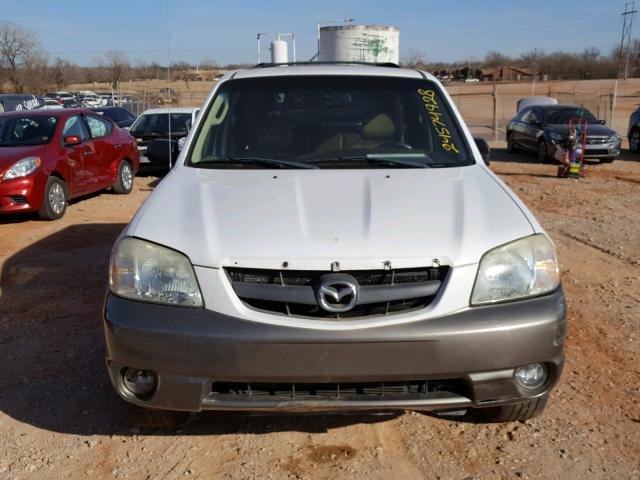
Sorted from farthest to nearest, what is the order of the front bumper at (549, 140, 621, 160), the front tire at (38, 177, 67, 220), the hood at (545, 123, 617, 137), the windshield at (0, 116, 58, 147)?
1. the hood at (545, 123, 617, 137)
2. the front bumper at (549, 140, 621, 160)
3. the windshield at (0, 116, 58, 147)
4. the front tire at (38, 177, 67, 220)

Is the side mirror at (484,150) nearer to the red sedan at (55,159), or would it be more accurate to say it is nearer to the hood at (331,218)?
the hood at (331,218)

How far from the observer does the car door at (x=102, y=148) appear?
1072 cm

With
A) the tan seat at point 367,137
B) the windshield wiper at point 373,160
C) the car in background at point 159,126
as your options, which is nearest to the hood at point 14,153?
the car in background at point 159,126

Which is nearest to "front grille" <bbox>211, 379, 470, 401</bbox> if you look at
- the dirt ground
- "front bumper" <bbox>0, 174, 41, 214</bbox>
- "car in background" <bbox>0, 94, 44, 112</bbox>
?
the dirt ground

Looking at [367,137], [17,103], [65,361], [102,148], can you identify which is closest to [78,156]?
[102,148]

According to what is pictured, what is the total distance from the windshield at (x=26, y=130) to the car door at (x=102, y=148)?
920mm

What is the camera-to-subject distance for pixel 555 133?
1537cm

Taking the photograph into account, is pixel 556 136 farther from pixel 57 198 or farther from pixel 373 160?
pixel 373 160

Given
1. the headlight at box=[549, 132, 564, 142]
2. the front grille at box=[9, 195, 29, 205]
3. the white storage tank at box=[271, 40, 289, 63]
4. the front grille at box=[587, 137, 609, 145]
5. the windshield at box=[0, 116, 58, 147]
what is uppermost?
the white storage tank at box=[271, 40, 289, 63]

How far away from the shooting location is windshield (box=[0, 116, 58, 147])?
9586 millimetres

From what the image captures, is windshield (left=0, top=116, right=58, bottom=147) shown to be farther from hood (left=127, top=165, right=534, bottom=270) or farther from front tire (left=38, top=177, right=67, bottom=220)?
hood (left=127, top=165, right=534, bottom=270)

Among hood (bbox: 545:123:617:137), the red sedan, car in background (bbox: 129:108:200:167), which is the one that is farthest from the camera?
hood (bbox: 545:123:617:137)

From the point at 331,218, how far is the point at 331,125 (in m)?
1.39

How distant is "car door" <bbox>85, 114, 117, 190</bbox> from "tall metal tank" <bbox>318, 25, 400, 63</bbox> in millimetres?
4848
